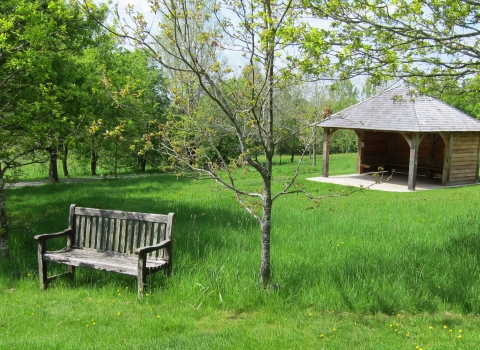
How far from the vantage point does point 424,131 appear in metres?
16.2

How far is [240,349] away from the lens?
378 centimetres

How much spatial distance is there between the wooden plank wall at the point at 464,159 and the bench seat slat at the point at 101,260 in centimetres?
1538

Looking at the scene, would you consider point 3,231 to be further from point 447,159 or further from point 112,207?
point 447,159

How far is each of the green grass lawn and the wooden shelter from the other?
32.1ft

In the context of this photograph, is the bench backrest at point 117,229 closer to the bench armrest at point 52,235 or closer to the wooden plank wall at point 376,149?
the bench armrest at point 52,235

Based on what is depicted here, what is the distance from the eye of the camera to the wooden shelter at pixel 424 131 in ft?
55.2

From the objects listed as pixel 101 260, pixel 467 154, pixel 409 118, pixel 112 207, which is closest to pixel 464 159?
pixel 467 154

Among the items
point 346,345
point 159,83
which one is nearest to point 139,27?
point 346,345

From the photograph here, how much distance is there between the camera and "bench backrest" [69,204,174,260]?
5.73m

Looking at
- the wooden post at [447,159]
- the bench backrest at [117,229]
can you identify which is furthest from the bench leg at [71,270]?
the wooden post at [447,159]

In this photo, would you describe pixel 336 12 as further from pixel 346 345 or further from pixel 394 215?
pixel 394 215

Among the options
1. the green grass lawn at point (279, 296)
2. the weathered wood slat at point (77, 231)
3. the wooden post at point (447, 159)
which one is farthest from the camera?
the wooden post at point (447, 159)

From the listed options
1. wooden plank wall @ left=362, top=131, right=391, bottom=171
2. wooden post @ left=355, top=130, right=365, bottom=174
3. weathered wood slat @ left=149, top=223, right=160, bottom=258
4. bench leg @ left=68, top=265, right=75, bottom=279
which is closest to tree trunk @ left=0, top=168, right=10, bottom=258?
bench leg @ left=68, top=265, right=75, bottom=279

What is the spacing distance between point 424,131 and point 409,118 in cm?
111
